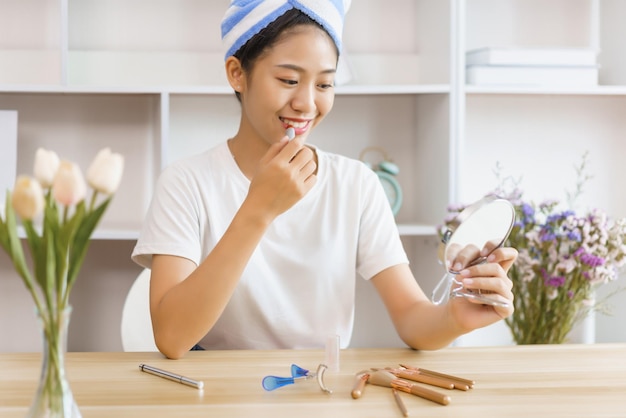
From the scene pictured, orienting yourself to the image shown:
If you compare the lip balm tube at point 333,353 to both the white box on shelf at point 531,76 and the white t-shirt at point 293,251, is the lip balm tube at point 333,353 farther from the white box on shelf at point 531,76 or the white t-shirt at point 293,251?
the white box on shelf at point 531,76

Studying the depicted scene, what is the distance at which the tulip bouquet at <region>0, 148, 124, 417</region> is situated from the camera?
0.72 meters

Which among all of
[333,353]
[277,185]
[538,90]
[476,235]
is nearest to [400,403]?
[333,353]

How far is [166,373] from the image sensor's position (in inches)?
44.2

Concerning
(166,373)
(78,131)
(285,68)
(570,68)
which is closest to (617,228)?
(570,68)

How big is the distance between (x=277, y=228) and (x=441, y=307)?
0.39 meters

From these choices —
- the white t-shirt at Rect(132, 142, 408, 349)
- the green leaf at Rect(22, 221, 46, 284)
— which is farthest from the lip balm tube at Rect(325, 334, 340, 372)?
the green leaf at Rect(22, 221, 46, 284)

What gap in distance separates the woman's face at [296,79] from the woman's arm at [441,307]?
34 cm

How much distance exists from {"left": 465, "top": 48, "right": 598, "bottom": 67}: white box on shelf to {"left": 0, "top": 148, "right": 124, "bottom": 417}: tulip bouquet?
186 centimetres

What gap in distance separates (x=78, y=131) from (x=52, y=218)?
6.44 feet

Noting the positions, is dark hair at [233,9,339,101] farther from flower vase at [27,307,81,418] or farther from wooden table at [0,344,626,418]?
flower vase at [27,307,81,418]

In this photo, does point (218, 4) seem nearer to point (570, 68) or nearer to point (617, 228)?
point (570, 68)

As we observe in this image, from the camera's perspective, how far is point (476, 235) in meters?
1.16

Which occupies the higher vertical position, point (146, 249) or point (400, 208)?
point (400, 208)

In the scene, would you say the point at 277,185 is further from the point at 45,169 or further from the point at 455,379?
the point at 45,169
